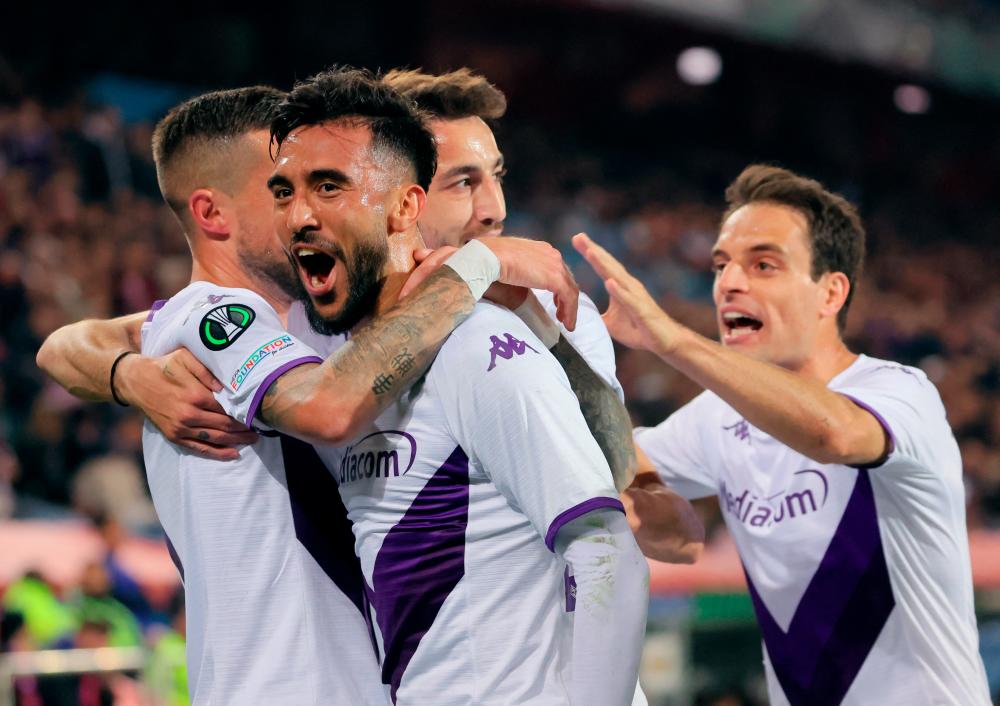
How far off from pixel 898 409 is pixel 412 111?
1733mm

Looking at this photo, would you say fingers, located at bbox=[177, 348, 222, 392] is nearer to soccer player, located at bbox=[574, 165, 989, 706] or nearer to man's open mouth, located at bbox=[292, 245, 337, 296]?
man's open mouth, located at bbox=[292, 245, 337, 296]

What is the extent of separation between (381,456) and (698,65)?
1853cm

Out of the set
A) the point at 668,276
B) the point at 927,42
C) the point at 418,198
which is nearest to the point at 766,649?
the point at 418,198

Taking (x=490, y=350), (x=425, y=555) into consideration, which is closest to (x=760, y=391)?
(x=490, y=350)

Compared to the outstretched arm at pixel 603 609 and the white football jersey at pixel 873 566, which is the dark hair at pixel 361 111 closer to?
the outstretched arm at pixel 603 609

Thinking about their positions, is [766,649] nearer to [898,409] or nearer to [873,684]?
[873,684]

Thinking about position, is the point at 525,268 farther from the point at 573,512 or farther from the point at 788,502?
the point at 788,502

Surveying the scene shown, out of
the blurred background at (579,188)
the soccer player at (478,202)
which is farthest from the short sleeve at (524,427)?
the blurred background at (579,188)

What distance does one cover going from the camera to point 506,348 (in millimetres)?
2652

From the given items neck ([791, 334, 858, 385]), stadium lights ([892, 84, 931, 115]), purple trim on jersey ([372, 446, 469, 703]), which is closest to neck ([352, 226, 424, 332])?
purple trim on jersey ([372, 446, 469, 703])

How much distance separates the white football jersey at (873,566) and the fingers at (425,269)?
148cm

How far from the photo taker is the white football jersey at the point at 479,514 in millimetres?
2541

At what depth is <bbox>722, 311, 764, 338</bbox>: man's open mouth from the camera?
4336mm

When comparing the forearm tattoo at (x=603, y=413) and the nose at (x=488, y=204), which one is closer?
the forearm tattoo at (x=603, y=413)
